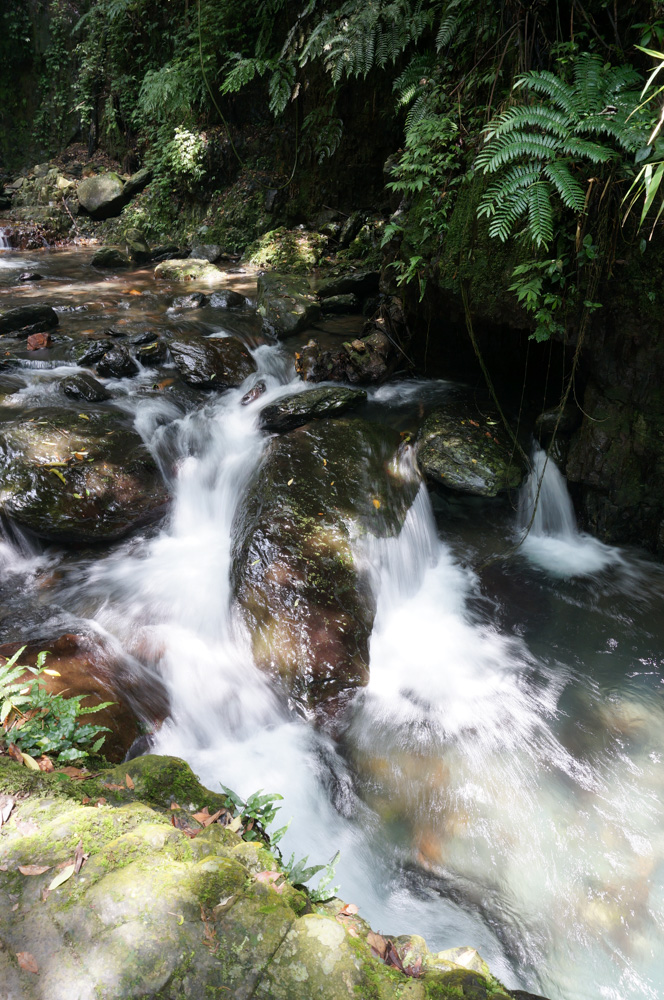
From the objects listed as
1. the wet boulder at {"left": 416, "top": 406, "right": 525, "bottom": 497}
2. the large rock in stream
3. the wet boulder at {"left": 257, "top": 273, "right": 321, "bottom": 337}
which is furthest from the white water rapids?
the wet boulder at {"left": 257, "top": 273, "right": 321, "bottom": 337}

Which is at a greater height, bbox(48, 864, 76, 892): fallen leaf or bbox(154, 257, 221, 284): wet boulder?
bbox(154, 257, 221, 284): wet boulder

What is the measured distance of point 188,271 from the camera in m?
9.73

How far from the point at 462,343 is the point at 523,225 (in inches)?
67.0

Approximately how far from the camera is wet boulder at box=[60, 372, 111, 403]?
19.0ft

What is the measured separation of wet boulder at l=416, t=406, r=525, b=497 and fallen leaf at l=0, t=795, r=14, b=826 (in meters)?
4.19

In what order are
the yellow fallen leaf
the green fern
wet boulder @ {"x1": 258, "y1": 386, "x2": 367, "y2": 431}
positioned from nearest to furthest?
the yellow fallen leaf → the green fern → wet boulder @ {"x1": 258, "y1": 386, "x2": 367, "y2": 431}

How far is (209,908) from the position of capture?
1615mm

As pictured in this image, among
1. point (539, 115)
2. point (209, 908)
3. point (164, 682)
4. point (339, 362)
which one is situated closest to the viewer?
point (209, 908)

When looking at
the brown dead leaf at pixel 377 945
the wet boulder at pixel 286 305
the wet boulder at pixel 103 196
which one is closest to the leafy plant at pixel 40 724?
the brown dead leaf at pixel 377 945

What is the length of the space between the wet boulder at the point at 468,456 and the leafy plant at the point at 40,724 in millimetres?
3789

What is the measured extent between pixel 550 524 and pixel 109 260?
31.0ft

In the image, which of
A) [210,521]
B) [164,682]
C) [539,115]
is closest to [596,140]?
[539,115]

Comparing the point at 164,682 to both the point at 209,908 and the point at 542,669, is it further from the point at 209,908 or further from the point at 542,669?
the point at 542,669

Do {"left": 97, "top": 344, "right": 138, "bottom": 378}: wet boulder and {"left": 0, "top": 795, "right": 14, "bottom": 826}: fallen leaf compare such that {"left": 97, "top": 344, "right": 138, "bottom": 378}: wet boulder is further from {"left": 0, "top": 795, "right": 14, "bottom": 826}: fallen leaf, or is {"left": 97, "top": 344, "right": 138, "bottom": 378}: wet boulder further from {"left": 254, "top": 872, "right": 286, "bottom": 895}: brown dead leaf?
{"left": 254, "top": 872, "right": 286, "bottom": 895}: brown dead leaf
